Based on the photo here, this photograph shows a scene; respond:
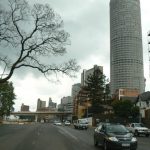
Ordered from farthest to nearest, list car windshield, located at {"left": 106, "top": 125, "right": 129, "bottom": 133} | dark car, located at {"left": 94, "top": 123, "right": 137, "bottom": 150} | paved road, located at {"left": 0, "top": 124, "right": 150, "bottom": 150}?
paved road, located at {"left": 0, "top": 124, "right": 150, "bottom": 150} < car windshield, located at {"left": 106, "top": 125, "right": 129, "bottom": 133} < dark car, located at {"left": 94, "top": 123, "right": 137, "bottom": 150}

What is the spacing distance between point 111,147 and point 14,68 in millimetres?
17435

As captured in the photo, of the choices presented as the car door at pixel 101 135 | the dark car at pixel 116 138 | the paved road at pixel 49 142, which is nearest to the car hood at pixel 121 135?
the dark car at pixel 116 138

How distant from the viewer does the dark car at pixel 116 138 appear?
59.1 feet

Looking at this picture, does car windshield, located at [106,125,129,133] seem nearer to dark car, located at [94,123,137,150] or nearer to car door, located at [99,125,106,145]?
dark car, located at [94,123,137,150]

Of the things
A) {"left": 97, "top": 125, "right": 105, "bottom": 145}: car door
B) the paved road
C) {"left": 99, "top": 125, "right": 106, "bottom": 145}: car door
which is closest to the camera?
{"left": 99, "top": 125, "right": 106, "bottom": 145}: car door

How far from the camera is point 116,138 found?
18391 mm

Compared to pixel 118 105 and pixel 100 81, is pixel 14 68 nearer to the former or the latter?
pixel 118 105

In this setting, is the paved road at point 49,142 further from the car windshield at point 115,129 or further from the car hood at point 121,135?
the car hood at point 121,135

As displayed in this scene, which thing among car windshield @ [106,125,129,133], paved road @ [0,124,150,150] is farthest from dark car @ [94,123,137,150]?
paved road @ [0,124,150,150]

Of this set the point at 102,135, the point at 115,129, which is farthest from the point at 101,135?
the point at 115,129

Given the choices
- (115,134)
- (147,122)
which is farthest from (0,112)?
(115,134)

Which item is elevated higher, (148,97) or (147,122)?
(148,97)

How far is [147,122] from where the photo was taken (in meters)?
67.5

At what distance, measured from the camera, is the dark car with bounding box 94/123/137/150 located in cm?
1802
